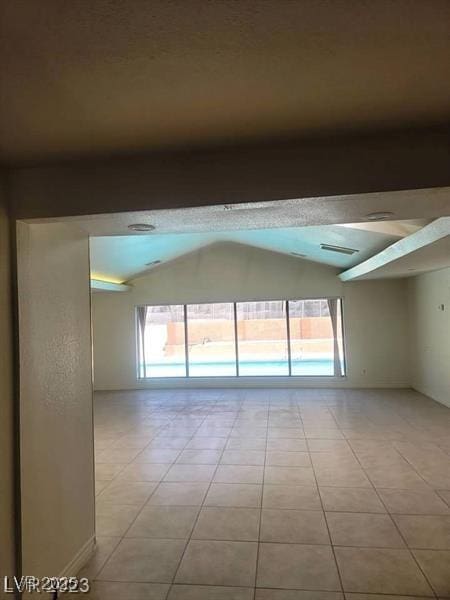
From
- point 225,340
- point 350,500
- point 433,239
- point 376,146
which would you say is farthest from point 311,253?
point 376,146

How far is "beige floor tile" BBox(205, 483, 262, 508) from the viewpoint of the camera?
3221 mm

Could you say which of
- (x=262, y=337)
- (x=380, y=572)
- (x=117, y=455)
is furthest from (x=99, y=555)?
(x=262, y=337)

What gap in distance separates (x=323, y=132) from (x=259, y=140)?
0.29 m

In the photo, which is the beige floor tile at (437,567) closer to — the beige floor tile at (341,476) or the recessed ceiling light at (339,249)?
the beige floor tile at (341,476)

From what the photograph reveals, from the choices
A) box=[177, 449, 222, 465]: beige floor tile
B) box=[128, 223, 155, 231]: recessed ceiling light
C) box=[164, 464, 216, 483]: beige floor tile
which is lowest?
box=[177, 449, 222, 465]: beige floor tile

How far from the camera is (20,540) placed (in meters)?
1.89

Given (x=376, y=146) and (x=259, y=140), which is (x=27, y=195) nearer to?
(x=259, y=140)

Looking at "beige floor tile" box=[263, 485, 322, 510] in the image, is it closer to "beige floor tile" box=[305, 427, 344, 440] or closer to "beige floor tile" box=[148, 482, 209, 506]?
"beige floor tile" box=[148, 482, 209, 506]

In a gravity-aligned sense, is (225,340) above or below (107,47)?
below

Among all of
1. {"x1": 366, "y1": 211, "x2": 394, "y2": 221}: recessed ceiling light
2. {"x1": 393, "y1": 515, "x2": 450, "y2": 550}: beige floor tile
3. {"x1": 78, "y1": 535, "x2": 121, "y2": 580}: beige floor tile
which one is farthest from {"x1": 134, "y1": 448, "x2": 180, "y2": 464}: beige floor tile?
{"x1": 366, "y1": 211, "x2": 394, "y2": 221}: recessed ceiling light

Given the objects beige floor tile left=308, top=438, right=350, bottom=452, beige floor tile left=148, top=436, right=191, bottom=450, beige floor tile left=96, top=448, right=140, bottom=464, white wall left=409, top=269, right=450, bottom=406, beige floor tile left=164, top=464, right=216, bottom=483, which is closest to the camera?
beige floor tile left=164, top=464, right=216, bottom=483

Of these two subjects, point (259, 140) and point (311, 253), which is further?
point (311, 253)

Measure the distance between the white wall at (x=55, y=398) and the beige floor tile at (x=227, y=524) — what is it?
822mm

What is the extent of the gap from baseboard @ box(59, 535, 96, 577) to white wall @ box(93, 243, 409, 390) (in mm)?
6285
